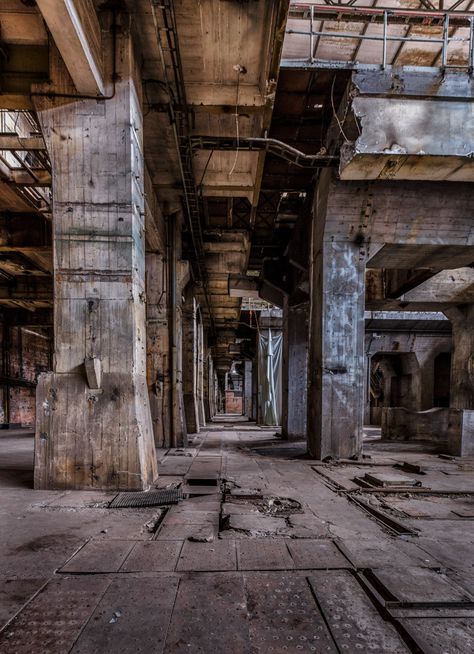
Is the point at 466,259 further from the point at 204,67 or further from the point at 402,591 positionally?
the point at 402,591

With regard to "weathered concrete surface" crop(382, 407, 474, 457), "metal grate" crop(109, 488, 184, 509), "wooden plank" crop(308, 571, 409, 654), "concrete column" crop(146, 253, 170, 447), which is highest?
"concrete column" crop(146, 253, 170, 447)

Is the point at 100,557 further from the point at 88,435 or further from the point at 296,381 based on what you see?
the point at 296,381

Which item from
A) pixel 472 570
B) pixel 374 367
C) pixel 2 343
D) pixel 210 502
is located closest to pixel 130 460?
pixel 210 502

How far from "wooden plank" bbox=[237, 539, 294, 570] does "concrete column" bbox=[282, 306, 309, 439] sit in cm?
780

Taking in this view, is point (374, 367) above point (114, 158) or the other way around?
the other way around

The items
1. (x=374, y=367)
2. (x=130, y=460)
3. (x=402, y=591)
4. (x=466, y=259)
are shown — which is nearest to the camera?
(x=402, y=591)

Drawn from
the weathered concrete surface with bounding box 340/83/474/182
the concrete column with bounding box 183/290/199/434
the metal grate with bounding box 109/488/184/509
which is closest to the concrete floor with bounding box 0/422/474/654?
the metal grate with bounding box 109/488/184/509

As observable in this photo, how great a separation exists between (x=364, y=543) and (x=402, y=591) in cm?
78

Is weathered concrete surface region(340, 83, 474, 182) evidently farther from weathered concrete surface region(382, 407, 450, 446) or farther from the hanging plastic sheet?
the hanging plastic sheet

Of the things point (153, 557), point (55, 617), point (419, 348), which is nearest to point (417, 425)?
point (419, 348)

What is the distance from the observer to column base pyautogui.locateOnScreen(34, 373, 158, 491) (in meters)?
4.48

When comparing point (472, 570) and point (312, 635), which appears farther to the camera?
point (472, 570)

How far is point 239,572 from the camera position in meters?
2.50

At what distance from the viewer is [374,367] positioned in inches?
1037
